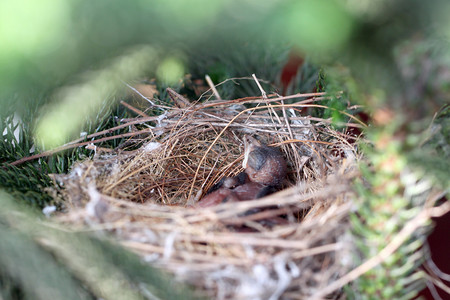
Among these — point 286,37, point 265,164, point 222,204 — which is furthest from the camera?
point 265,164

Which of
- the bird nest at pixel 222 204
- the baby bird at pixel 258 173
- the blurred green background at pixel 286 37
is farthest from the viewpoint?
the baby bird at pixel 258 173

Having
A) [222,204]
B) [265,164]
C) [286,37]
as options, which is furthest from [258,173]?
[286,37]

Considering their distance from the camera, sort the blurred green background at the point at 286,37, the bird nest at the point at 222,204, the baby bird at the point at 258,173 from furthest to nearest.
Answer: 1. the baby bird at the point at 258,173
2. the bird nest at the point at 222,204
3. the blurred green background at the point at 286,37

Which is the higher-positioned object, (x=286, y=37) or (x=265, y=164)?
(x=286, y=37)

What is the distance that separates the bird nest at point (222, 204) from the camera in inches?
15.0

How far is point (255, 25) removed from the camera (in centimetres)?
24

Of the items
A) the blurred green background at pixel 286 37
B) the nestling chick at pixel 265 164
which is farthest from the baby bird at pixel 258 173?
the blurred green background at pixel 286 37

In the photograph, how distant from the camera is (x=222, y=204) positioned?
52 centimetres

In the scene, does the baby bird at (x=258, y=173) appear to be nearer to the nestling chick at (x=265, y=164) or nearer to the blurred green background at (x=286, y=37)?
the nestling chick at (x=265, y=164)

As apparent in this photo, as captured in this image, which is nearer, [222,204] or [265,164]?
[222,204]

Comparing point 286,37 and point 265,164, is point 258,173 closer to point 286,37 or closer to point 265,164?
point 265,164

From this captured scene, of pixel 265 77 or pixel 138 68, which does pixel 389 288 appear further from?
pixel 265 77

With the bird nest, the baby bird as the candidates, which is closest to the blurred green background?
the bird nest

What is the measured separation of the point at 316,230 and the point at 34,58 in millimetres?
354
